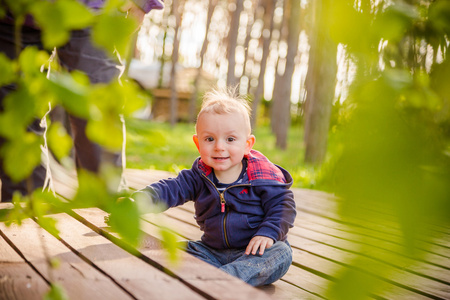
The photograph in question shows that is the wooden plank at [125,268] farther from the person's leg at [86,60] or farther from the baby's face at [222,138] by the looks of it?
the person's leg at [86,60]

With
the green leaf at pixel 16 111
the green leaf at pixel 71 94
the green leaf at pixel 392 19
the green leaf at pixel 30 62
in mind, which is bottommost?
the green leaf at pixel 16 111

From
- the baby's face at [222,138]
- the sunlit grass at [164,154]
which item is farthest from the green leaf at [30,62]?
the baby's face at [222,138]

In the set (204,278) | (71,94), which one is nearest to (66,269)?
(204,278)

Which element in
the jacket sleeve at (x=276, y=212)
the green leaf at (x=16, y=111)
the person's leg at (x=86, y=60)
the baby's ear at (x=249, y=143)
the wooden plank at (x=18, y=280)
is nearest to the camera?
the green leaf at (x=16, y=111)

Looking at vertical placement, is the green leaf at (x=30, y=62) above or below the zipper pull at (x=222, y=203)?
above

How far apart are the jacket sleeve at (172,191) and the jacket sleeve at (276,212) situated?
0.32m

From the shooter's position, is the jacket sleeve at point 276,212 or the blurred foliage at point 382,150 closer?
the blurred foliage at point 382,150

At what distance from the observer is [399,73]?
0.62 m

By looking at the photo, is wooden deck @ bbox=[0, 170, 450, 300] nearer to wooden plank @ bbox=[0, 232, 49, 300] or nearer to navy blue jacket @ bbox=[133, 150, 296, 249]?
wooden plank @ bbox=[0, 232, 49, 300]

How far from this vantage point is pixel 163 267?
5.04 ft

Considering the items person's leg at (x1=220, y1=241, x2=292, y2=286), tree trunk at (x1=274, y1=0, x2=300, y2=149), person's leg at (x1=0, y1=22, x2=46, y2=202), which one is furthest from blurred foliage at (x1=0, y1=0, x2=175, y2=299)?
tree trunk at (x1=274, y1=0, x2=300, y2=149)

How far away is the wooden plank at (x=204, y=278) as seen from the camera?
52.2 inches

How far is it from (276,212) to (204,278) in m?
0.75

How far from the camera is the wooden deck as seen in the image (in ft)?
1.94
